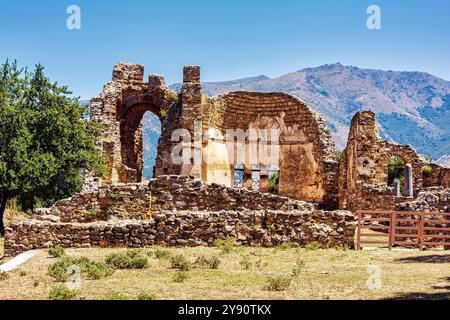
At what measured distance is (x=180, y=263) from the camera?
1391cm

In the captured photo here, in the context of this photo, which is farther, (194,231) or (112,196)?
(112,196)

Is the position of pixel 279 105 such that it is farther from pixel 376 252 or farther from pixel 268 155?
pixel 376 252

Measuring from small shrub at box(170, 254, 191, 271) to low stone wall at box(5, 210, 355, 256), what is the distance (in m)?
3.26

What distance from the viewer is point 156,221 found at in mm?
17594

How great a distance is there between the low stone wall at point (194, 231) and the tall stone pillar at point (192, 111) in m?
14.8

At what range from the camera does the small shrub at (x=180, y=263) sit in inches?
540

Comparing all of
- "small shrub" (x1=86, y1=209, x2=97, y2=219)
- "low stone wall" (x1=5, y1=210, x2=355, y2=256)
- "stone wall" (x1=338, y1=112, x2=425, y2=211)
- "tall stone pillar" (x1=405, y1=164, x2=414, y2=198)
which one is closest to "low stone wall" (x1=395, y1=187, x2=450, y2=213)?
"low stone wall" (x1=5, y1=210, x2=355, y2=256)

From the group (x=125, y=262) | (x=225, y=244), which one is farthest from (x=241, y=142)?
(x=125, y=262)

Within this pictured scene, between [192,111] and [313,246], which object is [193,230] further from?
[192,111]

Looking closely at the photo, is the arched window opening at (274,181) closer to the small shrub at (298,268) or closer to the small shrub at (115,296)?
the small shrub at (298,268)

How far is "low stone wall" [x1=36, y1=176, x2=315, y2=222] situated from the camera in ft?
65.7

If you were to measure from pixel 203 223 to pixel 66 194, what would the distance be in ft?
47.4

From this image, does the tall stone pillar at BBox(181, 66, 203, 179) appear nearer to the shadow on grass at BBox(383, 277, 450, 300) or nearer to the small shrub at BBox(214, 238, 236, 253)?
the small shrub at BBox(214, 238, 236, 253)

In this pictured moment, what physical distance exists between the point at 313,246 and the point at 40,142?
→ 16318mm
